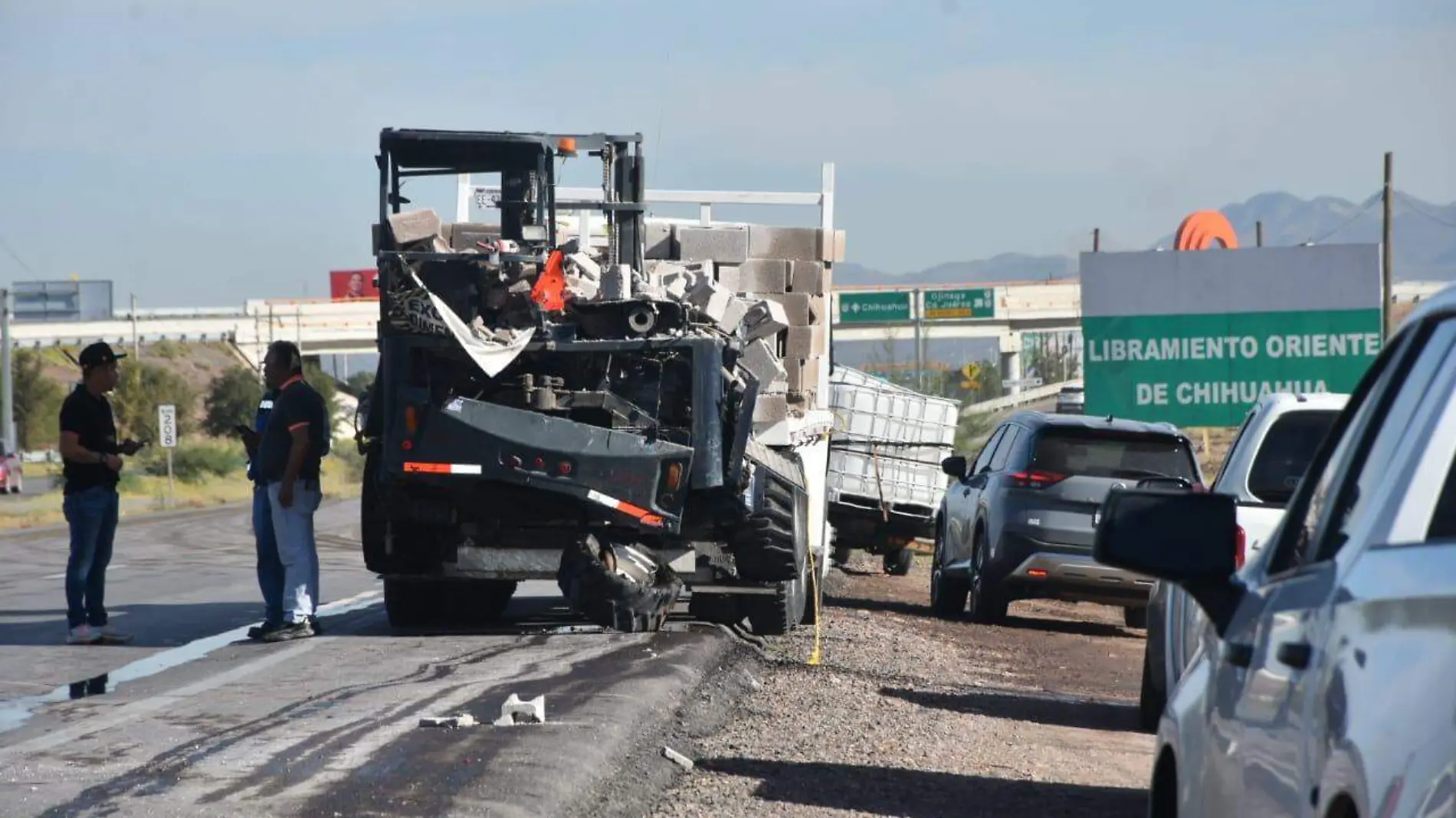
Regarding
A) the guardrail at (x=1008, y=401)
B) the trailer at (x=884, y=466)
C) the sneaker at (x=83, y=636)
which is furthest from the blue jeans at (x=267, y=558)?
the guardrail at (x=1008, y=401)

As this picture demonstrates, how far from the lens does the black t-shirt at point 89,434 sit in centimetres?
1253

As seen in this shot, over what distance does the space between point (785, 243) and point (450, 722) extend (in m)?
8.14

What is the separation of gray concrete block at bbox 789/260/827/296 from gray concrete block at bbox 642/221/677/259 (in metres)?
1.02

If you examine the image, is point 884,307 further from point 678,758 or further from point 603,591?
point 678,758

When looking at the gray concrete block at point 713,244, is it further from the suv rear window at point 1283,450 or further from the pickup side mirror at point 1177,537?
the pickup side mirror at point 1177,537

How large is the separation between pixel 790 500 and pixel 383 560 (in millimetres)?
2734

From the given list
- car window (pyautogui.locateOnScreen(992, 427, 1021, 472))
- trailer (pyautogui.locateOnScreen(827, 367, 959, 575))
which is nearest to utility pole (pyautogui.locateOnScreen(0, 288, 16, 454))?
trailer (pyautogui.locateOnScreen(827, 367, 959, 575))

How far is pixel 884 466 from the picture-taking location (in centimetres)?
2477

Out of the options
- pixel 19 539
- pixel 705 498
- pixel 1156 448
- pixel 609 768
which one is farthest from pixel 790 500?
pixel 19 539

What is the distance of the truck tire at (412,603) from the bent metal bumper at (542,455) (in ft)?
4.81

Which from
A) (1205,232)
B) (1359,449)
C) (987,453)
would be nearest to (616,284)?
(987,453)

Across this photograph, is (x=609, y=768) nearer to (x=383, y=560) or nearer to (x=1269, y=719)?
(x=1269, y=719)

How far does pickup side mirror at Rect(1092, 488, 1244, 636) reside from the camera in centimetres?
386

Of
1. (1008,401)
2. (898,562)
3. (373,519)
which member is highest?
(1008,401)
